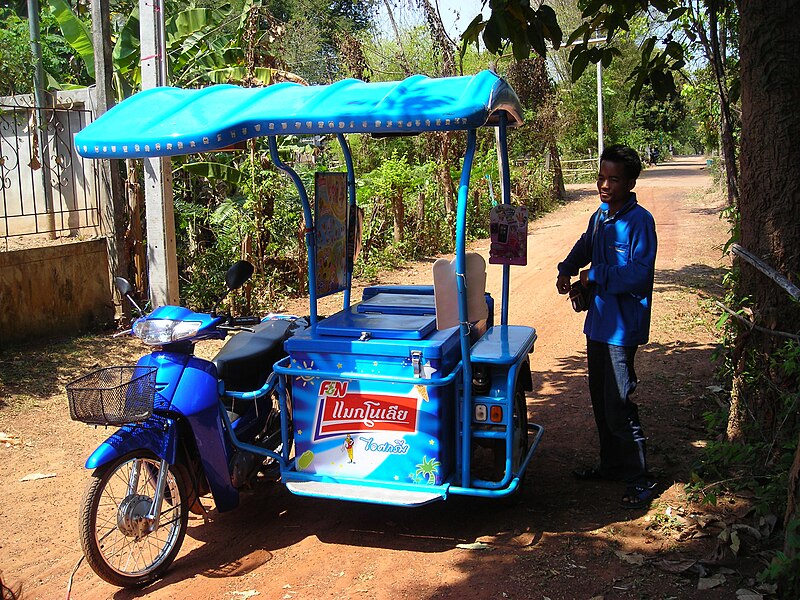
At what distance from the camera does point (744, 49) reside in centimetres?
430

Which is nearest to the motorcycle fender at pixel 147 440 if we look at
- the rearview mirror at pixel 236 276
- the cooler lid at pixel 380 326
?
the rearview mirror at pixel 236 276

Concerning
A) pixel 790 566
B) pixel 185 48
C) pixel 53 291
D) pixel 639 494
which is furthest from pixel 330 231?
pixel 185 48

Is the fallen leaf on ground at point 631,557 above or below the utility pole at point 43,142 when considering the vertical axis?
below

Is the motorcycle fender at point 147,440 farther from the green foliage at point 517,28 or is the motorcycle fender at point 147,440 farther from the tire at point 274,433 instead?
the green foliage at point 517,28

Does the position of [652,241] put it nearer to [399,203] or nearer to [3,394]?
[3,394]

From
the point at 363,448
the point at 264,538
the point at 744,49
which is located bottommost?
the point at 264,538

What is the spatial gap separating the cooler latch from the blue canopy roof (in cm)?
108

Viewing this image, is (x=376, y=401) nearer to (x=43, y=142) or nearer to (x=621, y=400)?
(x=621, y=400)

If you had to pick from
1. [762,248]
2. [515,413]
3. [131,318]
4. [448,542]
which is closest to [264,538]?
[448,542]

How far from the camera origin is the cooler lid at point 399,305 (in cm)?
454

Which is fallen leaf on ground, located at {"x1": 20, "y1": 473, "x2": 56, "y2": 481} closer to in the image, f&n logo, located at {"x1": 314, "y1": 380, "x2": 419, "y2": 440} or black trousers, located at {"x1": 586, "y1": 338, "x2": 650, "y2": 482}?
f&n logo, located at {"x1": 314, "y1": 380, "x2": 419, "y2": 440}

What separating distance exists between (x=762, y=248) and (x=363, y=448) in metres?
2.40

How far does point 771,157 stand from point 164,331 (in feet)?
10.8

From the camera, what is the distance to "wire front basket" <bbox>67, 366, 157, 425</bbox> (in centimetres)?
347
